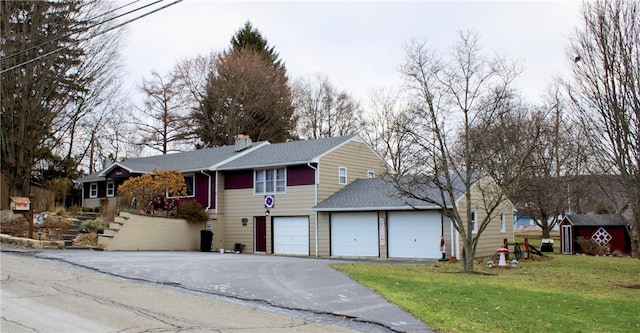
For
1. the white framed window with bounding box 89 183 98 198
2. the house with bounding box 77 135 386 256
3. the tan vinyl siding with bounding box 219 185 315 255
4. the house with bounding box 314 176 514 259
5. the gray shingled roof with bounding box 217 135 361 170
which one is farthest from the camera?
the white framed window with bounding box 89 183 98 198

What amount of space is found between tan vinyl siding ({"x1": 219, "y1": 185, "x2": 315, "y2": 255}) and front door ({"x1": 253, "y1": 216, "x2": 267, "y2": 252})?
0.23 m

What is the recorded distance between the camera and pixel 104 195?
34.8m

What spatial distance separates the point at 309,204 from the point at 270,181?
107 inches

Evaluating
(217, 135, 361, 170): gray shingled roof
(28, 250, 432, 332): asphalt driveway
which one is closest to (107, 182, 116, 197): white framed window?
(217, 135, 361, 170): gray shingled roof

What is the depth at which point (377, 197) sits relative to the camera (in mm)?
26094

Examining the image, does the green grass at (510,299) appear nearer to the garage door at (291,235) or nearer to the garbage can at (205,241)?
the garage door at (291,235)

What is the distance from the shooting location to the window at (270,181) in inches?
1120

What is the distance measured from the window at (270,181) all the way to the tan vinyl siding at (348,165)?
6.79 feet

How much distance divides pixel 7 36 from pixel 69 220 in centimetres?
905

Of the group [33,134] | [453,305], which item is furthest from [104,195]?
[453,305]

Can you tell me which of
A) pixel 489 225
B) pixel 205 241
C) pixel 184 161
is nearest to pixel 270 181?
pixel 205 241

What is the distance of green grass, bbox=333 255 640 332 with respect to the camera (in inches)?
378

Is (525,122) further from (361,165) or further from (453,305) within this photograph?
(453,305)

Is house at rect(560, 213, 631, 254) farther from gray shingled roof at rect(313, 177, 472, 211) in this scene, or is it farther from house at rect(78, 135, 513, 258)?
gray shingled roof at rect(313, 177, 472, 211)
